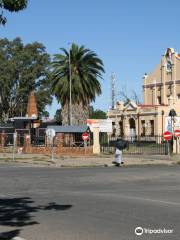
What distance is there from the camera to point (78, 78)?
62.8 meters

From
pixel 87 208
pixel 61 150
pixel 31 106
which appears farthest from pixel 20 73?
pixel 87 208

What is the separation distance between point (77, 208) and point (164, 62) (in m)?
77.9

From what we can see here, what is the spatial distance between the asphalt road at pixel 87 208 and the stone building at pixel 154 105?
53758 millimetres

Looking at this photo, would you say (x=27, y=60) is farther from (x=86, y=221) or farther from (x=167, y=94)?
(x=86, y=221)

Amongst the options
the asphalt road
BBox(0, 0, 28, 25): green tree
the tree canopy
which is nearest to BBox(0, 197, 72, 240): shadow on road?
the asphalt road

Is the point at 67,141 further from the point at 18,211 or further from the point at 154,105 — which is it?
the point at 18,211

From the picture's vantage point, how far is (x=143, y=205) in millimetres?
14188

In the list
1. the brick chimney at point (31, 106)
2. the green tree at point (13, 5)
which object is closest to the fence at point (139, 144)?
the brick chimney at point (31, 106)

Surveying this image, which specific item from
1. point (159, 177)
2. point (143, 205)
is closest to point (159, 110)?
point (159, 177)

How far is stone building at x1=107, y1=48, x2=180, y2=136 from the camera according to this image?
3029 inches

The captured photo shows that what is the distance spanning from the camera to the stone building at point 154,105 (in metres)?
76.9

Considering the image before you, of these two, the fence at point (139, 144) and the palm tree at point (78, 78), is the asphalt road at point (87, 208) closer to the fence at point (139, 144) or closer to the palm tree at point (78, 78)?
the fence at point (139, 144)

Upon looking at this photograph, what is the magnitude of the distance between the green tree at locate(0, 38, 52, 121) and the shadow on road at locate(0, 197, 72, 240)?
230ft

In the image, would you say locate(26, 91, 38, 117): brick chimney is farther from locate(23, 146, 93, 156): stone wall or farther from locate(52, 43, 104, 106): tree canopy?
locate(23, 146, 93, 156): stone wall
